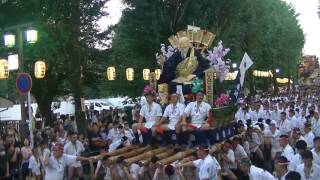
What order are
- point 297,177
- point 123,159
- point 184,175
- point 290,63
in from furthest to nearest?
point 290,63
point 123,159
point 184,175
point 297,177

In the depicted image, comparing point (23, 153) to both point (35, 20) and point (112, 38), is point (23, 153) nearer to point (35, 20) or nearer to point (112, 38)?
point (35, 20)

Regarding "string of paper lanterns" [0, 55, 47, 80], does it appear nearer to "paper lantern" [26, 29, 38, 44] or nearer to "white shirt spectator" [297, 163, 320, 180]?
"paper lantern" [26, 29, 38, 44]

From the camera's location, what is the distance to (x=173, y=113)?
12.9 m

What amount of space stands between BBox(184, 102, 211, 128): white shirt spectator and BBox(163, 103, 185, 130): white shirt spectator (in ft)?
0.67

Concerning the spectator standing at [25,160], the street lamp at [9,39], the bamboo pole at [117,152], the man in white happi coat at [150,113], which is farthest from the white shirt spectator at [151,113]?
the street lamp at [9,39]

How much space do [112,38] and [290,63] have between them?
37.7 metres

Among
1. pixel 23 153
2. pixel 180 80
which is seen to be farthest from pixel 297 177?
pixel 23 153

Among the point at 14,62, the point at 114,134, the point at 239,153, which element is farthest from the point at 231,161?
the point at 14,62

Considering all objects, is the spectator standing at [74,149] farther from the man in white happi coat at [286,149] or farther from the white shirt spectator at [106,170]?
the man in white happi coat at [286,149]

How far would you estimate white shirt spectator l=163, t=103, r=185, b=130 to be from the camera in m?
12.7

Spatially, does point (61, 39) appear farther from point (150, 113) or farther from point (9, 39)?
point (150, 113)

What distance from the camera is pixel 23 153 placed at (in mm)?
14531

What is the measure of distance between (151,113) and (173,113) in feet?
2.11

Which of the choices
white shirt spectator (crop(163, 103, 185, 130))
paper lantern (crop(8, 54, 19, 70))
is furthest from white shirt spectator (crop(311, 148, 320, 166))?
paper lantern (crop(8, 54, 19, 70))
